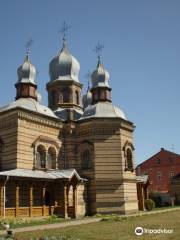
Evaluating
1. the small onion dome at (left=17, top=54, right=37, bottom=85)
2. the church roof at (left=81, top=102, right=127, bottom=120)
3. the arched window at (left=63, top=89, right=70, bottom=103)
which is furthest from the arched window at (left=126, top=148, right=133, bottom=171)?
the small onion dome at (left=17, top=54, right=37, bottom=85)

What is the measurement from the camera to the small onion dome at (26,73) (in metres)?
32.0

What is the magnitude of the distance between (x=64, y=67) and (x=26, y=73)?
5.16 metres

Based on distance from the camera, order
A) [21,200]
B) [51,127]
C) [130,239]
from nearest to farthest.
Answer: [130,239]
[21,200]
[51,127]

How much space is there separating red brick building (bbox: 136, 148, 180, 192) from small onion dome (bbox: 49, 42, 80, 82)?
2638 cm

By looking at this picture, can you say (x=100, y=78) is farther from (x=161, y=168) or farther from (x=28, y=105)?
(x=161, y=168)

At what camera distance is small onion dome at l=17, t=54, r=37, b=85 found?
32.0m

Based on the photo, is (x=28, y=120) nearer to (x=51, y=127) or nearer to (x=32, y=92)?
(x=51, y=127)

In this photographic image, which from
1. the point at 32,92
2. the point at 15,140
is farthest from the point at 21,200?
the point at 32,92

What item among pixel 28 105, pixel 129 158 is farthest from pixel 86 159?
pixel 28 105

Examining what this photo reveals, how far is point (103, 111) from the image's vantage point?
31.5 metres

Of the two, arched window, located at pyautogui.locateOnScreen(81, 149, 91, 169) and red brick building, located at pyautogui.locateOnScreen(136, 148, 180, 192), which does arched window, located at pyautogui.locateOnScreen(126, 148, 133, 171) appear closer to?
arched window, located at pyautogui.locateOnScreen(81, 149, 91, 169)

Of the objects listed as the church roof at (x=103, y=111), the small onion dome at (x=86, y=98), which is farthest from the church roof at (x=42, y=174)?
the small onion dome at (x=86, y=98)

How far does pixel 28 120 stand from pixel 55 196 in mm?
6231

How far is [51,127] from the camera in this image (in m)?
29.8
